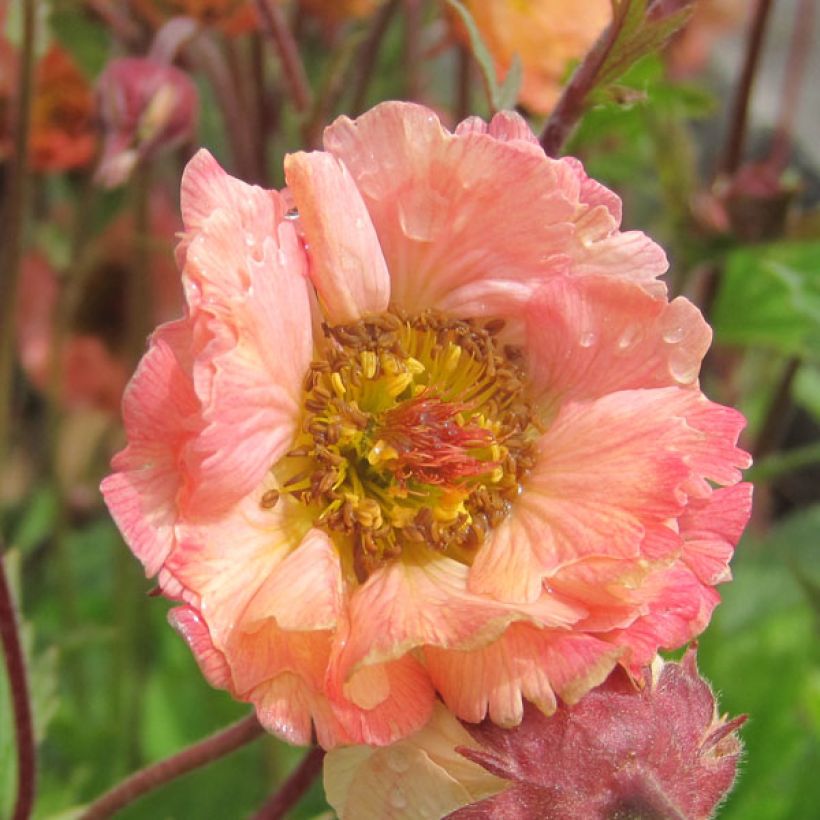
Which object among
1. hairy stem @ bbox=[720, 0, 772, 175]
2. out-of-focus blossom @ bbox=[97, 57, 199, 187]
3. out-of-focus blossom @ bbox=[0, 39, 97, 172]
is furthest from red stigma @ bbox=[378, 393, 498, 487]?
out-of-focus blossom @ bbox=[0, 39, 97, 172]

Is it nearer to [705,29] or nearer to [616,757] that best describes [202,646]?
[616,757]

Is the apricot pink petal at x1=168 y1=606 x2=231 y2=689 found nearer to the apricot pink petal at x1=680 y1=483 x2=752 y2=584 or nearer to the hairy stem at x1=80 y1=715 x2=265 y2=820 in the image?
the hairy stem at x1=80 y1=715 x2=265 y2=820

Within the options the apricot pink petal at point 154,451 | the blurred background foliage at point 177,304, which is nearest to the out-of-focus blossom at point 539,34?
the blurred background foliage at point 177,304

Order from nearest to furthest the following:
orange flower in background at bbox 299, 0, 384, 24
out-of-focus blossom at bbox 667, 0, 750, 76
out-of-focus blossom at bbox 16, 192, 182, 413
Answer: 1. orange flower in background at bbox 299, 0, 384, 24
2. out-of-focus blossom at bbox 16, 192, 182, 413
3. out-of-focus blossom at bbox 667, 0, 750, 76

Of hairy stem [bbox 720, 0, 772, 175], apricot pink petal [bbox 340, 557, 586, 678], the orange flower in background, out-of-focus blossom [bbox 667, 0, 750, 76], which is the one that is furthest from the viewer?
out-of-focus blossom [bbox 667, 0, 750, 76]

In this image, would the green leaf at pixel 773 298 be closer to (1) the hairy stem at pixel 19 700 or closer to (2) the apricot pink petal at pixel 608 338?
(2) the apricot pink petal at pixel 608 338

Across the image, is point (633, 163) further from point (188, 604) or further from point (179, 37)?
point (188, 604)
